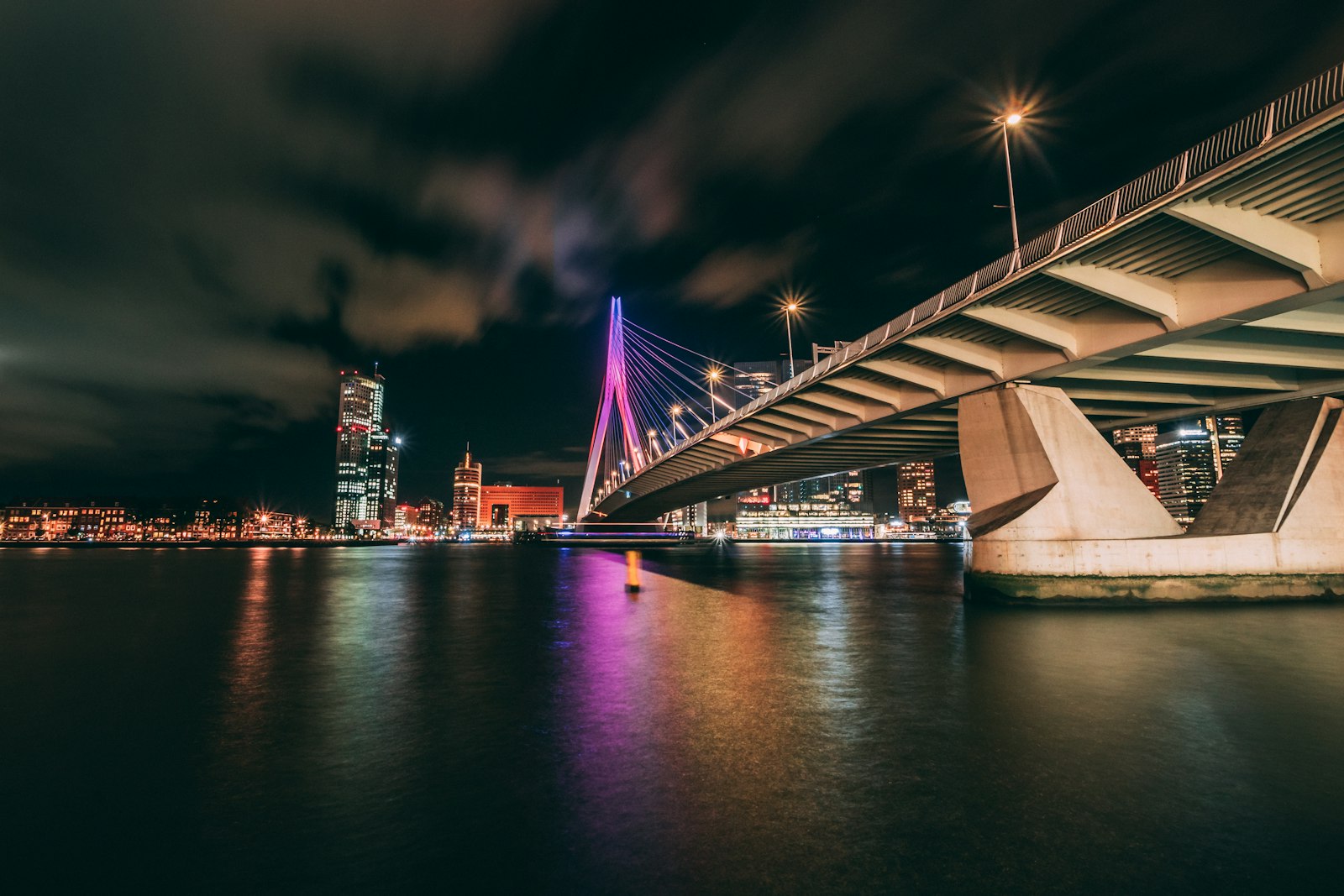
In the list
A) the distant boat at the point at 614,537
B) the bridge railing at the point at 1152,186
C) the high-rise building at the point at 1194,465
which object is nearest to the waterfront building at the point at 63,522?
the distant boat at the point at 614,537

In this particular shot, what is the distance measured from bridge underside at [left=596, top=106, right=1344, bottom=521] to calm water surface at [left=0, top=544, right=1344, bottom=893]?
295 inches

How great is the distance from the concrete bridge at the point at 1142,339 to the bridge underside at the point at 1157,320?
0.04 metres

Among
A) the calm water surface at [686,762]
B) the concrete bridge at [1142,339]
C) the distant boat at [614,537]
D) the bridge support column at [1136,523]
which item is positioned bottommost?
the distant boat at [614,537]

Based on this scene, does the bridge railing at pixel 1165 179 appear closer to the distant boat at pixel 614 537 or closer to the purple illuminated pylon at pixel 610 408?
the purple illuminated pylon at pixel 610 408

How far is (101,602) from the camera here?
22.9 m

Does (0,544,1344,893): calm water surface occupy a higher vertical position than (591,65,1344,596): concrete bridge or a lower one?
lower

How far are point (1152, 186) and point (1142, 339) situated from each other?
500 cm

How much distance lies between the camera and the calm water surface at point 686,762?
4012 mm

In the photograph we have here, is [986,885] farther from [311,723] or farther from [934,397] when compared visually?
[934,397]

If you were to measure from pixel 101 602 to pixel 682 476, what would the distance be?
131 ft

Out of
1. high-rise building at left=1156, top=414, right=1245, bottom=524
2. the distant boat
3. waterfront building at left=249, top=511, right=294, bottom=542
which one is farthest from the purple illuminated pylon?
high-rise building at left=1156, top=414, right=1245, bottom=524

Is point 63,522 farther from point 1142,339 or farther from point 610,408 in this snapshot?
point 1142,339

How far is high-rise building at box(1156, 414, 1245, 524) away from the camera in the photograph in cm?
16800

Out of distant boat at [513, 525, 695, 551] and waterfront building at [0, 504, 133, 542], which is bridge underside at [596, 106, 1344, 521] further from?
waterfront building at [0, 504, 133, 542]
